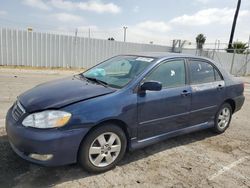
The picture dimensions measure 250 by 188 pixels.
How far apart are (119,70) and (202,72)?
1.57m

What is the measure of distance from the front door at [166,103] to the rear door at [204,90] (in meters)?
0.19

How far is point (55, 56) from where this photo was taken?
16.1m

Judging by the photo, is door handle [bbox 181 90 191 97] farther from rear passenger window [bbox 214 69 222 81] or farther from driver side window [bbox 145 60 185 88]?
rear passenger window [bbox 214 69 222 81]

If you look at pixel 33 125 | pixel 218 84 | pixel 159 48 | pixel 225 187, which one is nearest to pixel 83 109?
pixel 33 125

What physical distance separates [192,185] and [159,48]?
58.2 feet

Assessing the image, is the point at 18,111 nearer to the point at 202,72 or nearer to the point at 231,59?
the point at 202,72

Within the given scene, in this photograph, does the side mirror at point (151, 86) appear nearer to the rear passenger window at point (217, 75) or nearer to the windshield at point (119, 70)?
the windshield at point (119, 70)

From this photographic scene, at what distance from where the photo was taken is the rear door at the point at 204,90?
423 centimetres

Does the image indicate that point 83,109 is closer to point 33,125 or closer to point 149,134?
point 33,125

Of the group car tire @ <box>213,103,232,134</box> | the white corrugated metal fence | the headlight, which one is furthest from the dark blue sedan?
the white corrugated metal fence

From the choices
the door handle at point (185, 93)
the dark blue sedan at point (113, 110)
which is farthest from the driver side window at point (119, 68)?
the door handle at point (185, 93)

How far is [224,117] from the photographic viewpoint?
197 inches

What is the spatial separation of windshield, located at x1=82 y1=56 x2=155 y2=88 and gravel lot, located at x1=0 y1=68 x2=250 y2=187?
46.1 inches

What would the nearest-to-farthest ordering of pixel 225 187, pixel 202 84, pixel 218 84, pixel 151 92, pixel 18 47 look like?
1. pixel 225 187
2. pixel 151 92
3. pixel 202 84
4. pixel 218 84
5. pixel 18 47
